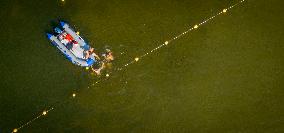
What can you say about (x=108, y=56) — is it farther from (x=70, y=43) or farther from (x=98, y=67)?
(x=70, y=43)

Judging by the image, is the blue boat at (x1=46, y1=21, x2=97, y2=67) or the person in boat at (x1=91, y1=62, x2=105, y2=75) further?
the person in boat at (x1=91, y1=62, x2=105, y2=75)

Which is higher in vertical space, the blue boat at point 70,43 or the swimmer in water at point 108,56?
the blue boat at point 70,43

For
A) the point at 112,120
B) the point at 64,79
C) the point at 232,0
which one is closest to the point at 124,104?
the point at 112,120

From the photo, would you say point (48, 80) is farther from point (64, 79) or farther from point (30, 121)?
point (30, 121)

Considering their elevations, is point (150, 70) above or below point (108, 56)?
below

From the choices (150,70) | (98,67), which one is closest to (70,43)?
(98,67)
